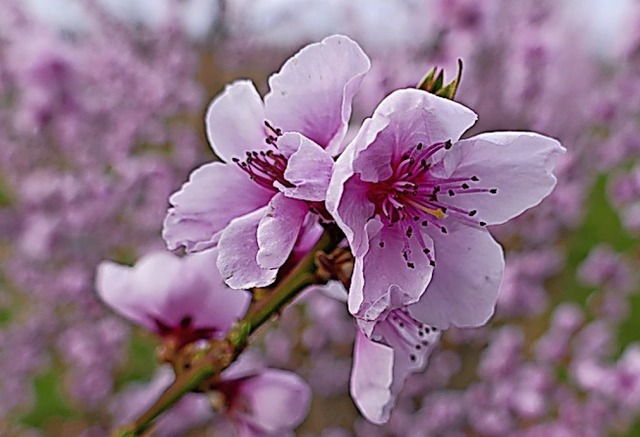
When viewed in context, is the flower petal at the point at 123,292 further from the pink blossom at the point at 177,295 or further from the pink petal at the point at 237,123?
the pink petal at the point at 237,123

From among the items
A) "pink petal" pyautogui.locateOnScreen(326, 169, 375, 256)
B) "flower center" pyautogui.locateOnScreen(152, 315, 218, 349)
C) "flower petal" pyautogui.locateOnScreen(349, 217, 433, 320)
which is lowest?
"flower center" pyautogui.locateOnScreen(152, 315, 218, 349)

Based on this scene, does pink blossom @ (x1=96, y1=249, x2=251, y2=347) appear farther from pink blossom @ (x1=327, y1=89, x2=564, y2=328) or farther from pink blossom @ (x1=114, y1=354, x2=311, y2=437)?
pink blossom @ (x1=327, y1=89, x2=564, y2=328)

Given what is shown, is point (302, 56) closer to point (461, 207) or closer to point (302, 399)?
point (461, 207)

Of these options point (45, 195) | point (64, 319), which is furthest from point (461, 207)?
point (64, 319)

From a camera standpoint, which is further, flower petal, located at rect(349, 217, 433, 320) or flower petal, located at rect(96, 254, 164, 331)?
flower petal, located at rect(96, 254, 164, 331)

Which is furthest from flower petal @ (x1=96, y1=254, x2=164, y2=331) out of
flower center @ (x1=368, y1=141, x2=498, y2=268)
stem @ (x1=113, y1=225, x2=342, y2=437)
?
flower center @ (x1=368, y1=141, x2=498, y2=268)

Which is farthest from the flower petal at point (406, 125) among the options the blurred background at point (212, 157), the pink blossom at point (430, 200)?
the blurred background at point (212, 157)

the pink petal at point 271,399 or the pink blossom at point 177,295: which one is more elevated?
the pink blossom at point 177,295

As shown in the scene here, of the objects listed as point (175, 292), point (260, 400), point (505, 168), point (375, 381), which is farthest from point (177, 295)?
point (505, 168)

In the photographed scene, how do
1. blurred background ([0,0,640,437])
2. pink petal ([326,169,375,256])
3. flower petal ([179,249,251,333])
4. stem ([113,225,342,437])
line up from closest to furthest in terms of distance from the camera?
pink petal ([326,169,375,256])
stem ([113,225,342,437])
flower petal ([179,249,251,333])
blurred background ([0,0,640,437])
